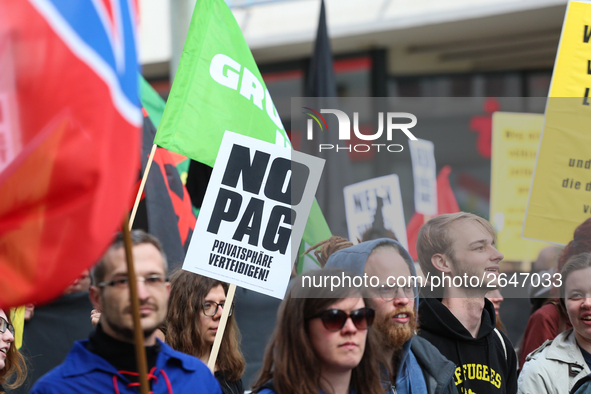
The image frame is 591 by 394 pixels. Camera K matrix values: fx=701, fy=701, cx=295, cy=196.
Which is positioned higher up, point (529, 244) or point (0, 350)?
point (529, 244)

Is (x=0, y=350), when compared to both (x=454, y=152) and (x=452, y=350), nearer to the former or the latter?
(x=452, y=350)

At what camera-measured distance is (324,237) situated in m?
3.83

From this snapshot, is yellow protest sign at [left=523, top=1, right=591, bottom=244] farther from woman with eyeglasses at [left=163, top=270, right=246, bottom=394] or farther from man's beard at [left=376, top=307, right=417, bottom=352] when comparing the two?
woman with eyeglasses at [left=163, top=270, right=246, bottom=394]

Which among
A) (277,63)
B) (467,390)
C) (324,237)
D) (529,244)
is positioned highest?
(277,63)

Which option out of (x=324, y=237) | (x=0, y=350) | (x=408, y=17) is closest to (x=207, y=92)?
(x=324, y=237)

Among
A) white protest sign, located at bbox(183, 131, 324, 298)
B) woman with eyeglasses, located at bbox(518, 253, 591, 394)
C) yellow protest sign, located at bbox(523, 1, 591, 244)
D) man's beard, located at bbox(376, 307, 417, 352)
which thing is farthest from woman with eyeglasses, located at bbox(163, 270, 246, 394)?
yellow protest sign, located at bbox(523, 1, 591, 244)

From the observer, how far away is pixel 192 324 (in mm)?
3408

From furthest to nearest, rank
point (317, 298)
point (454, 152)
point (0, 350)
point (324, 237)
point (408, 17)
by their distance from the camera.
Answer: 1. point (408, 17)
2. point (454, 152)
3. point (324, 237)
4. point (0, 350)
5. point (317, 298)

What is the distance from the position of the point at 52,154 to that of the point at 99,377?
814 mm

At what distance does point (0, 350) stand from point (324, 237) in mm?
1699

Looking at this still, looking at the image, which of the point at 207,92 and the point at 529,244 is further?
the point at 529,244

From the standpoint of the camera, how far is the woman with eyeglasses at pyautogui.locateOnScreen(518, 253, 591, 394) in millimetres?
3174

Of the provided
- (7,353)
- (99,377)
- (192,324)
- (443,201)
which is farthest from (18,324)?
(443,201)

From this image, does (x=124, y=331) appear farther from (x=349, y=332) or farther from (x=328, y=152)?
(x=328, y=152)
